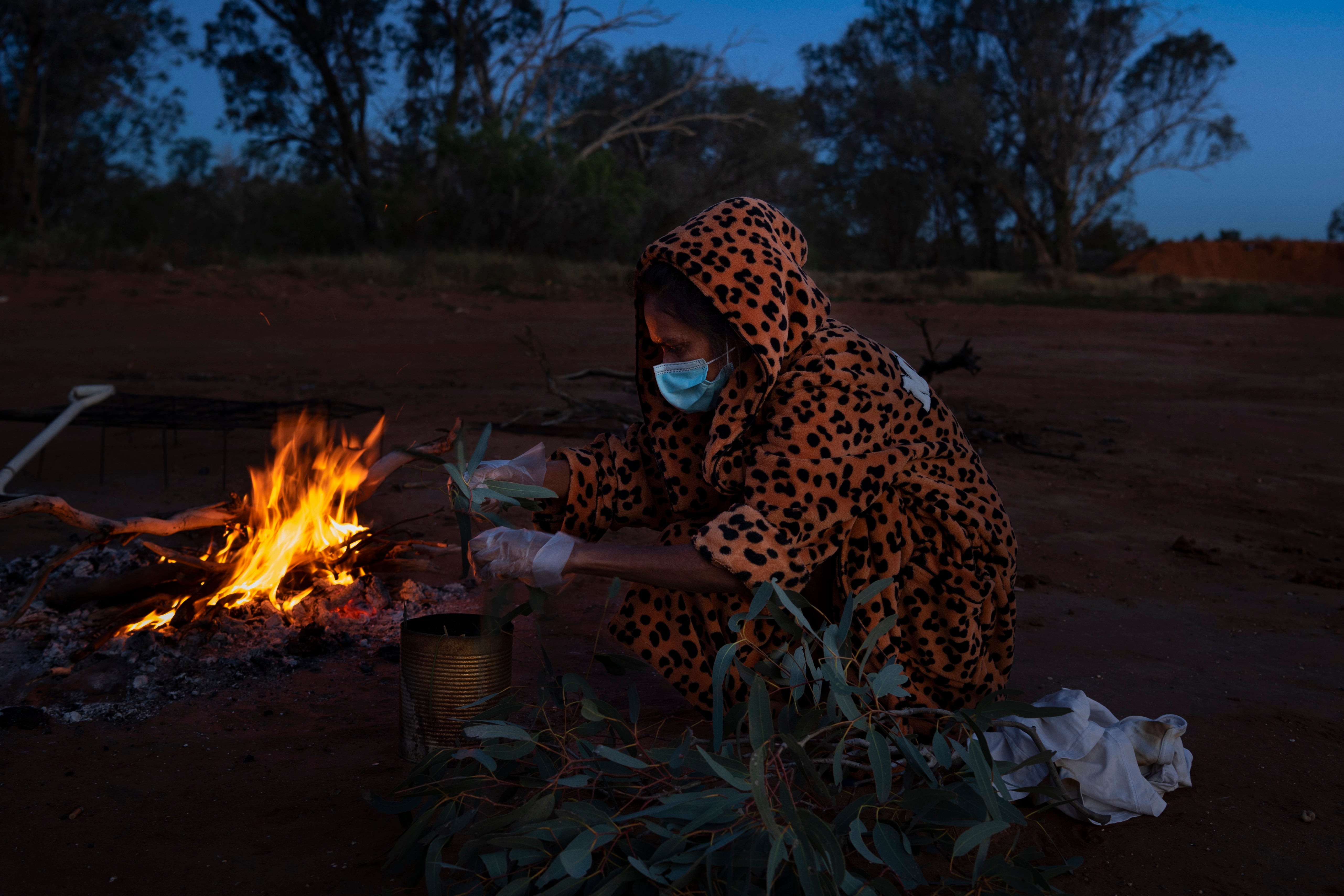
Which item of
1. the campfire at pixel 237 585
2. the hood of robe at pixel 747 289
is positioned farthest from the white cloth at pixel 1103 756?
the campfire at pixel 237 585

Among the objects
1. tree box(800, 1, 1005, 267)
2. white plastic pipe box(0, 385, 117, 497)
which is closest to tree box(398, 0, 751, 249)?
tree box(800, 1, 1005, 267)

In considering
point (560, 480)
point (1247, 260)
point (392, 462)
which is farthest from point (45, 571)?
point (1247, 260)

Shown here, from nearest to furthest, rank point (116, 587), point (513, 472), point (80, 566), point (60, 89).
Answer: point (513, 472)
point (116, 587)
point (80, 566)
point (60, 89)

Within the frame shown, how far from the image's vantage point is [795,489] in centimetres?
193

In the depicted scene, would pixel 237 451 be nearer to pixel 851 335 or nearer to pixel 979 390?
pixel 851 335

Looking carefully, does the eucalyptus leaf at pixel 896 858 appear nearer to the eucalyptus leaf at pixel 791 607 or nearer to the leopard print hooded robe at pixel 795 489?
the eucalyptus leaf at pixel 791 607

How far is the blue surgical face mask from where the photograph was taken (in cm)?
213

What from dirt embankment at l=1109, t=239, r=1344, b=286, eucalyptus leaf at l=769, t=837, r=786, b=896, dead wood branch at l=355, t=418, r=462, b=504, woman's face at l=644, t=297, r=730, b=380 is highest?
dirt embankment at l=1109, t=239, r=1344, b=286

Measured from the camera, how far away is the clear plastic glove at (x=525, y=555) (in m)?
1.98

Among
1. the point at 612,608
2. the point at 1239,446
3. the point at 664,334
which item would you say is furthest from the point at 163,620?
the point at 1239,446

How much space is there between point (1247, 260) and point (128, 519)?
1748 inches

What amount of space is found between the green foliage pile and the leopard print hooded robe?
17 centimetres

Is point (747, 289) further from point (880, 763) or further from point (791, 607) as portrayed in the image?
point (880, 763)

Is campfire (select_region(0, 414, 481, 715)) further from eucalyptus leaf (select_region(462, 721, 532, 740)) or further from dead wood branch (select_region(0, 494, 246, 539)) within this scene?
eucalyptus leaf (select_region(462, 721, 532, 740))
